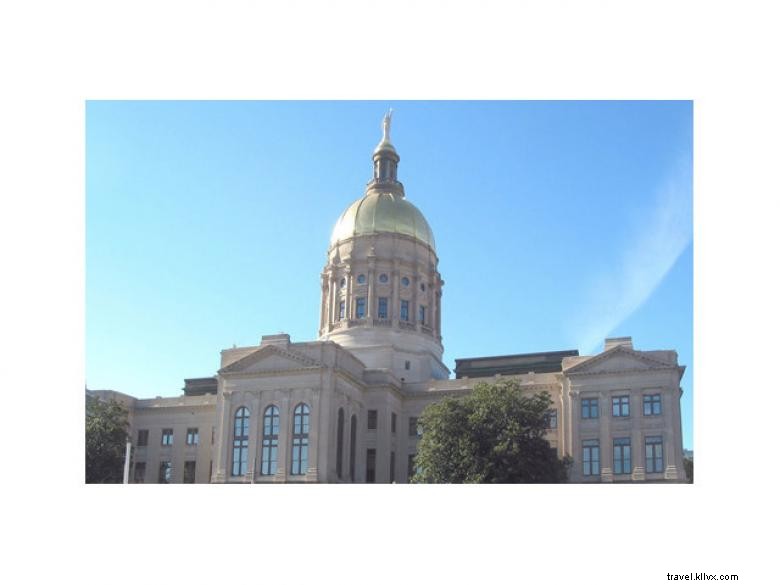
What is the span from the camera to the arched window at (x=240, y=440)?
77.6 m

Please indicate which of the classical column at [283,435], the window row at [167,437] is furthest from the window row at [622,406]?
the window row at [167,437]

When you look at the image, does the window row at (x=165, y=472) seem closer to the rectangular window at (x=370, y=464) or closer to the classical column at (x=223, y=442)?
the classical column at (x=223, y=442)

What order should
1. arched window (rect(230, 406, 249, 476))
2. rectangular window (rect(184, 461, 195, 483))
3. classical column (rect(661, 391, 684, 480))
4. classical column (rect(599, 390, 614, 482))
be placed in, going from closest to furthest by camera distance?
classical column (rect(661, 391, 684, 480)) < classical column (rect(599, 390, 614, 482)) < arched window (rect(230, 406, 249, 476)) < rectangular window (rect(184, 461, 195, 483))

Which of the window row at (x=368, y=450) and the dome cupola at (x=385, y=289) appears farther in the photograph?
the dome cupola at (x=385, y=289)

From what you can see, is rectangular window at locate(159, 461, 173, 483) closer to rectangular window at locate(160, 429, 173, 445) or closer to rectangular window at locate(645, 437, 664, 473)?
rectangular window at locate(160, 429, 173, 445)

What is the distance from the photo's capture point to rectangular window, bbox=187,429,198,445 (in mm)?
91062

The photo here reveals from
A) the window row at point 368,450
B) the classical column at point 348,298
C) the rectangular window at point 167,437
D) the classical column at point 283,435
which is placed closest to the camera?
the classical column at point 283,435

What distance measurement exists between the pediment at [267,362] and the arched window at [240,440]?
334cm

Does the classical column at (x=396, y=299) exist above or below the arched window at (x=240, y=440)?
above

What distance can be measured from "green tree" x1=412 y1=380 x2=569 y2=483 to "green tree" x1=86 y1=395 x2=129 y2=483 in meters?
25.9

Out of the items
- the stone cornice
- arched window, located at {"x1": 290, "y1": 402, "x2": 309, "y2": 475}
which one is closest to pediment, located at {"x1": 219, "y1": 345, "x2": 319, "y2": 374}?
the stone cornice

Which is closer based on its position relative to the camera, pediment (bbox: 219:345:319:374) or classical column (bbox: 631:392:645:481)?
classical column (bbox: 631:392:645:481)

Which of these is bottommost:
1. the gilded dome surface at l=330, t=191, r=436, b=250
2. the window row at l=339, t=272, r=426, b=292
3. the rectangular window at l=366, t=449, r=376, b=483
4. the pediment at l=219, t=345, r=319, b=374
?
the rectangular window at l=366, t=449, r=376, b=483
